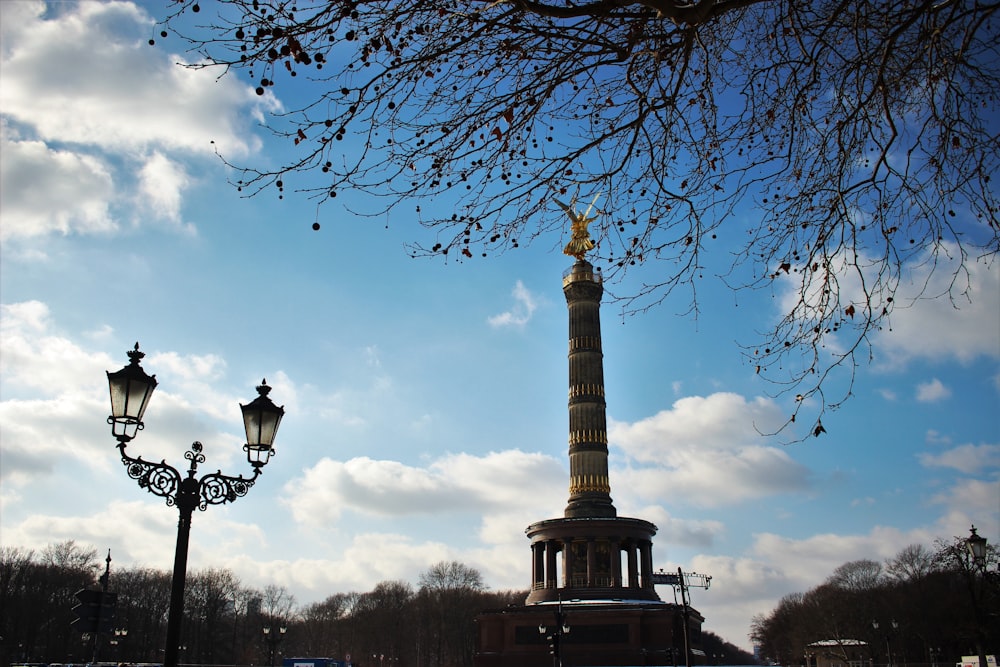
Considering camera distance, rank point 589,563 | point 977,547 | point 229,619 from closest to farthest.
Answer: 1. point 977,547
2. point 589,563
3. point 229,619

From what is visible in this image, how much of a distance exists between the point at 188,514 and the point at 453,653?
82669mm

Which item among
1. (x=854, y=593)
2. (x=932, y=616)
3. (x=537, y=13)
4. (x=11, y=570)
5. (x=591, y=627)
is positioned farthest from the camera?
(x=854, y=593)

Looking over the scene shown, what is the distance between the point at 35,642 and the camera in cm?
6531

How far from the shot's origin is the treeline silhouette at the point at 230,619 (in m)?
64.4

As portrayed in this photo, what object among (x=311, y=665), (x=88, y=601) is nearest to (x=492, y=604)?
(x=311, y=665)

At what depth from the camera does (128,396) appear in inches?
348

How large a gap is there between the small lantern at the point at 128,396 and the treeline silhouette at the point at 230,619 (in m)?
56.3

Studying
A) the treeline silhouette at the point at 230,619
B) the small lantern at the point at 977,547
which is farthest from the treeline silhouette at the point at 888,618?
the small lantern at the point at 977,547

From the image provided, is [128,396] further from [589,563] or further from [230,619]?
[230,619]

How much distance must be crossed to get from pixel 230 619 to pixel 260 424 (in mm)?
89420

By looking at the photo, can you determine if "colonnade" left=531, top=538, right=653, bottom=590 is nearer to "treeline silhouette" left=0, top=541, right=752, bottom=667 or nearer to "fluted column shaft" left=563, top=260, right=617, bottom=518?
"fluted column shaft" left=563, top=260, right=617, bottom=518

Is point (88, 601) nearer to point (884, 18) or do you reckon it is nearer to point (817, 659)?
point (884, 18)

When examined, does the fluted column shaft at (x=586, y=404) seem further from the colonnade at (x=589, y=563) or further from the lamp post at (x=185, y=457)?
the lamp post at (x=185, y=457)

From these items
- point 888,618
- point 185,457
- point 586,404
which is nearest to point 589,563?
point 586,404
